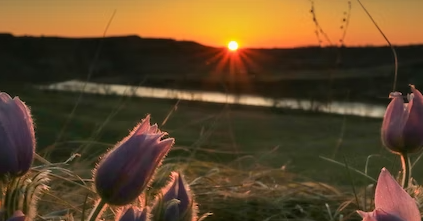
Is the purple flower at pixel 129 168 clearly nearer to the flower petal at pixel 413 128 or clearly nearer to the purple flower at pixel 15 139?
the purple flower at pixel 15 139

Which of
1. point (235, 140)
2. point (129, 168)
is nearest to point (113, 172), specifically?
point (129, 168)

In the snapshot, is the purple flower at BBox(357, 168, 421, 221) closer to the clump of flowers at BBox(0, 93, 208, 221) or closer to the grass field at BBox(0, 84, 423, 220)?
the clump of flowers at BBox(0, 93, 208, 221)

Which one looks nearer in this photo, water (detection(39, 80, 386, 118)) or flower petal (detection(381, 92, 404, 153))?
flower petal (detection(381, 92, 404, 153))

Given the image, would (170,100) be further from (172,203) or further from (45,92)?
(172,203)

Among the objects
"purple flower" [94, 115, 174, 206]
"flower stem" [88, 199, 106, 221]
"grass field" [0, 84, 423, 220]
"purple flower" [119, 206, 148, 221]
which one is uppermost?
"purple flower" [94, 115, 174, 206]

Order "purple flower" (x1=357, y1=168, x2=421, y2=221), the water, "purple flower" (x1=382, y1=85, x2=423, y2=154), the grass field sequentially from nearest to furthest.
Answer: "purple flower" (x1=357, y1=168, x2=421, y2=221), "purple flower" (x1=382, y1=85, x2=423, y2=154), the grass field, the water

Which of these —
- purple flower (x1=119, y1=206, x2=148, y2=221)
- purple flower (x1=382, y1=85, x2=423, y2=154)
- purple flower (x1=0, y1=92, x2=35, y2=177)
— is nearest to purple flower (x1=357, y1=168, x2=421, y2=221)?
purple flower (x1=119, y1=206, x2=148, y2=221)

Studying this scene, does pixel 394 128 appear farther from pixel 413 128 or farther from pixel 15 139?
pixel 15 139
